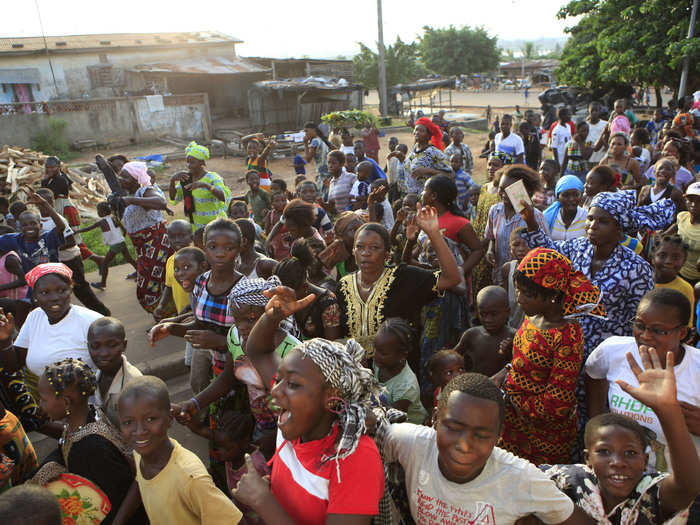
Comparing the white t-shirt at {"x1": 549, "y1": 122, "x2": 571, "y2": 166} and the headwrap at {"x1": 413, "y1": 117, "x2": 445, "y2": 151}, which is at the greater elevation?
the headwrap at {"x1": 413, "y1": 117, "x2": 445, "y2": 151}

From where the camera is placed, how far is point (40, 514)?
1.69 m

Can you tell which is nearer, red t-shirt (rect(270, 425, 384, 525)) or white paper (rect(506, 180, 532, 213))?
red t-shirt (rect(270, 425, 384, 525))

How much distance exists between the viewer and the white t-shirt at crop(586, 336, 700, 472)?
2.24 meters

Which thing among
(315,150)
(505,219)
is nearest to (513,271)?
(505,219)

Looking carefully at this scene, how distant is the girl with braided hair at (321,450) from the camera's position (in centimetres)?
167

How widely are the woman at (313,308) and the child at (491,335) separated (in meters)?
0.90

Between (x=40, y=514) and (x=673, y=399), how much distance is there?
7.34ft

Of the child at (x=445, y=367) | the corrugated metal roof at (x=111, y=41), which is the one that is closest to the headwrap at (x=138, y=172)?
the child at (x=445, y=367)

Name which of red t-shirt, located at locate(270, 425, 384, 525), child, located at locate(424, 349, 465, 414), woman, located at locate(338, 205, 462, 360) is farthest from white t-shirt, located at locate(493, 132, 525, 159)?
red t-shirt, located at locate(270, 425, 384, 525)

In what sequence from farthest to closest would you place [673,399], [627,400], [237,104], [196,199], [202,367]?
[237,104] < [196,199] < [202,367] < [627,400] < [673,399]

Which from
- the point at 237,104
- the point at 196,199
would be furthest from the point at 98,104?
the point at 196,199

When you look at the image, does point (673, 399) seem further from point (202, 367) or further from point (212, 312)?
point (202, 367)

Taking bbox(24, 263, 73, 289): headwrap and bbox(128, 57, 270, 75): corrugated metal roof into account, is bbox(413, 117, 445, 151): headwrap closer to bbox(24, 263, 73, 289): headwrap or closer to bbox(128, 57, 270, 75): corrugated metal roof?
bbox(24, 263, 73, 289): headwrap

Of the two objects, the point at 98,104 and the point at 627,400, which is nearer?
the point at 627,400
